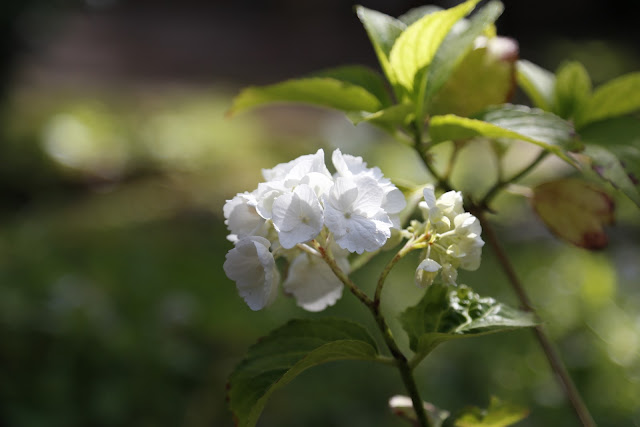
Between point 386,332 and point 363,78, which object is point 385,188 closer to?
point 386,332

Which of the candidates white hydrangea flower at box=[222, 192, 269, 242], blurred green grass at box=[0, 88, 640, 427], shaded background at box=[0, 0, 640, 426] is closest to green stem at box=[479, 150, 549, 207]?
white hydrangea flower at box=[222, 192, 269, 242]

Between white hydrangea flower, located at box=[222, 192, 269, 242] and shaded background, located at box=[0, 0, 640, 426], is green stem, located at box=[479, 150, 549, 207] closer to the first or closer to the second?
Answer: white hydrangea flower, located at box=[222, 192, 269, 242]

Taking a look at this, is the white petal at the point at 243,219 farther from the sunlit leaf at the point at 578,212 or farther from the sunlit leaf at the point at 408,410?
the sunlit leaf at the point at 578,212

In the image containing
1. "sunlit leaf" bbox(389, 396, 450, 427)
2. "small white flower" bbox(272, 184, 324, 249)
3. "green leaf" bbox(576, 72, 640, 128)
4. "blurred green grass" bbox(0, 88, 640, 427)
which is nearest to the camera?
"small white flower" bbox(272, 184, 324, 249)

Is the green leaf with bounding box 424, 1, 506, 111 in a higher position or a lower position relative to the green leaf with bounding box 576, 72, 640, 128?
higher

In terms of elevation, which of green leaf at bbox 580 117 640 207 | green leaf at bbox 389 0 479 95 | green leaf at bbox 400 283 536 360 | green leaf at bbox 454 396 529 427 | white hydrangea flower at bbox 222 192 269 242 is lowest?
green leaf at bbox 454 396 529 427

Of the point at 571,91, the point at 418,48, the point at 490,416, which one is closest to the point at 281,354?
the point at 490,416
